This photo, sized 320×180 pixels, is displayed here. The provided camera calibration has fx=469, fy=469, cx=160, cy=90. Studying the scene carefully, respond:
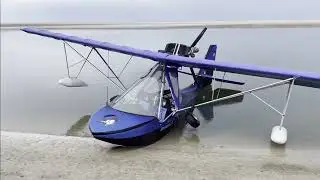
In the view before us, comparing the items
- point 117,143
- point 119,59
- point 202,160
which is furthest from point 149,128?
point 119,59

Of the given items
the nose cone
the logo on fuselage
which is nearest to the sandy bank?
the nose cone

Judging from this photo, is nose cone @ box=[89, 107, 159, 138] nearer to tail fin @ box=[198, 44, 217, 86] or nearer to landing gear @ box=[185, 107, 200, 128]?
landing gear @ box=[185, 107, 200, 128]

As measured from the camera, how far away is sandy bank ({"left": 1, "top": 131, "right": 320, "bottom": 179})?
9453mm

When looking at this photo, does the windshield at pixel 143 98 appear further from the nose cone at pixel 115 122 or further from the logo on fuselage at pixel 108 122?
the logo on fuselage at pixel 108 122

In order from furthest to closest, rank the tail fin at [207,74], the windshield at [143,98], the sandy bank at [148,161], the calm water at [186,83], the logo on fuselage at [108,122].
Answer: the tail fin at [207,74] → the calm water at [186,83] → the windshield at [143,98] → the logo on fuselage at [108,122] → the sandy bank at [148,161]

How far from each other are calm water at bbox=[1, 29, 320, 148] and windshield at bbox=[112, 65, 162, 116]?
1234 millimetres

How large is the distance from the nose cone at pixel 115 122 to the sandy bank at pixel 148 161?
0.65 metres

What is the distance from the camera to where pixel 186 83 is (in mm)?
16234

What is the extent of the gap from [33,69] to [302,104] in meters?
13.0

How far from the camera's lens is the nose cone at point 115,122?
10.5 m

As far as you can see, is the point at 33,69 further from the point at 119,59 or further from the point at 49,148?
the point at 49,148

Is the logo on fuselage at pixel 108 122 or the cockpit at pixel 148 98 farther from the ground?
the cockpit at pixel 148 98

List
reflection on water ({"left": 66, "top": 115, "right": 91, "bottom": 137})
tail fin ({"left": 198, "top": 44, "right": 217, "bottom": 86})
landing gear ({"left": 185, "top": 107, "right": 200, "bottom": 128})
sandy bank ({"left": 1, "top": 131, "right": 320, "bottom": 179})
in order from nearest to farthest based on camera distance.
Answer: sandy bank ({"left": 1, "top": 131, "right": 320, "bottom": 179}) < landing gear ({"left": 185, "top": 107, "right": 200, "bottom": 128}) < reflection on water ({"left": 66, "top": 115, "right": 91, "bottom": 137}) < tail fin ({"left": 198, "top": 44, "right": 217, "bottom": 86})

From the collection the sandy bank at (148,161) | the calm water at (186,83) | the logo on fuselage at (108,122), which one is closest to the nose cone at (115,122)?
the logo on fuselage at (108,122)
